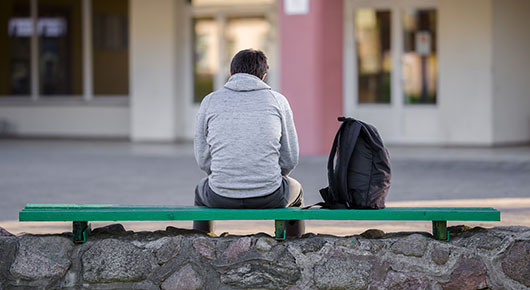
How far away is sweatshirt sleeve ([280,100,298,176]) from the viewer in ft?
15.5

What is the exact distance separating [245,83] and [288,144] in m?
0.43

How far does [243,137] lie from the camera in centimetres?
456

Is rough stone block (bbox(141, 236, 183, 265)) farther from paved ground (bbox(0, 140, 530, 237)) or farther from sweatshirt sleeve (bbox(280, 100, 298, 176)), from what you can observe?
paved ground (bbox(0, 140, 530, 237))

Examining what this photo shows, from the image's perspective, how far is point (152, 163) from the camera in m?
11.4

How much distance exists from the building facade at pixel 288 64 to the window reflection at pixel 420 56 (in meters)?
0.02

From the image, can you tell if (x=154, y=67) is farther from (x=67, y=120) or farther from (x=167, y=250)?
(x=167, y=250)

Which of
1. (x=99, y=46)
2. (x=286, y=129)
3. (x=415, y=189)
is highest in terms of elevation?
(x=99, y=46)

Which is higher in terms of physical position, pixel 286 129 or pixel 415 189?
pixel 286 129

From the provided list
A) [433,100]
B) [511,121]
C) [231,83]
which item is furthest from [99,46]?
[231,83]

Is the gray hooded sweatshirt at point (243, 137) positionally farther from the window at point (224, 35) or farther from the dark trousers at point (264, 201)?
the window at point (224, 35)

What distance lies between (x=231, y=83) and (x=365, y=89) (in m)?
10.1

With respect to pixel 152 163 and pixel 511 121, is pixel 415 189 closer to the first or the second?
pixel 152 163

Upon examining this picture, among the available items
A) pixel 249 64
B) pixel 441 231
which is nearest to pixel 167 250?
pixel 249 64

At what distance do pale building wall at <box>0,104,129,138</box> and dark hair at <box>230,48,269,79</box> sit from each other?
39.2ft
